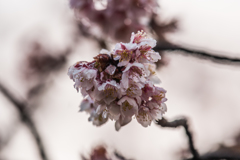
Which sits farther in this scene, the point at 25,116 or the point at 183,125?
the point at 25,116

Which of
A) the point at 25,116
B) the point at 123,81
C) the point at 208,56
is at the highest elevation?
the point at 25,116

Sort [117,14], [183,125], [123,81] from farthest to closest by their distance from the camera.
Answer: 1. [117,14]
2. [183,125]
3. [123,81]

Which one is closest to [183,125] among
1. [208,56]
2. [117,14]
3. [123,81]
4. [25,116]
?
[208,56]

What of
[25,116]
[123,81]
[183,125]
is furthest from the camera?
[25,116]

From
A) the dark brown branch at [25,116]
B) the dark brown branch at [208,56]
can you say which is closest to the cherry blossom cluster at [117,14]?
the dark brown branch at [208,56]

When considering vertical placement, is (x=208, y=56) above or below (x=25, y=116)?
below

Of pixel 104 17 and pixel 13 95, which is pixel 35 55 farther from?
pixel 104 17

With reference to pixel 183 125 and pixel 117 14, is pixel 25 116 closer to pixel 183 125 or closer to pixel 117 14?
pixel 117 14
